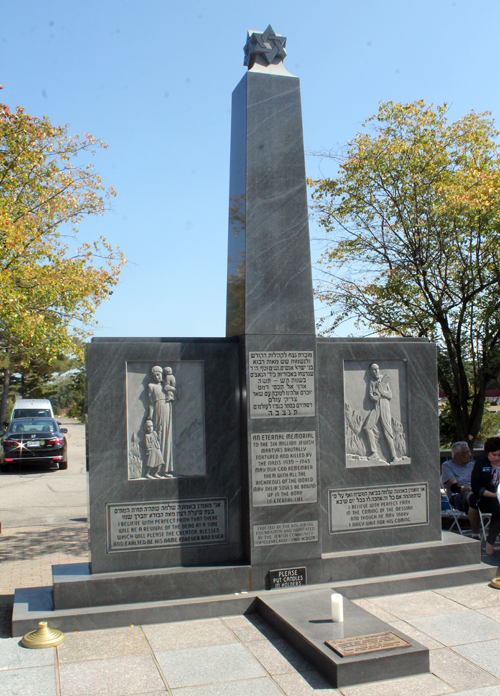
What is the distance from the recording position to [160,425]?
20.3 feet

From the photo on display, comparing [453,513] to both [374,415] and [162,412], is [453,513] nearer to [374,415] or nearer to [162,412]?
[374,415]

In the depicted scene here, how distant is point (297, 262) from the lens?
6500 millimetres

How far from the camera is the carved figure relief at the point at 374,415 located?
6.72 meters

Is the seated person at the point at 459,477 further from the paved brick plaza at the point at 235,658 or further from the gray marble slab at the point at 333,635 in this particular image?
the gray marble slab at the point at 333,635

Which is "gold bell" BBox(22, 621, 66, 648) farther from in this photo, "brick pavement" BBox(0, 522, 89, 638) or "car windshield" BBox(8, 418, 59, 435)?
"car windshield" BBox(8, 418, 59, 435)

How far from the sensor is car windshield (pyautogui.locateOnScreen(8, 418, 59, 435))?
20891 millimetres

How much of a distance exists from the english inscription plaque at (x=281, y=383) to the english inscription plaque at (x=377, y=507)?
102 cm

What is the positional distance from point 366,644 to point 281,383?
251 cm

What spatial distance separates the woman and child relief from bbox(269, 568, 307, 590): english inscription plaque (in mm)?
1381

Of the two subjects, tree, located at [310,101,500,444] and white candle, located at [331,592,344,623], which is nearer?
white candle, located at [331,592,344,623]

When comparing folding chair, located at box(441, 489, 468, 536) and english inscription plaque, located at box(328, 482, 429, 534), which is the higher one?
english inscription plaque, located at box(328, 482, 429, 534)

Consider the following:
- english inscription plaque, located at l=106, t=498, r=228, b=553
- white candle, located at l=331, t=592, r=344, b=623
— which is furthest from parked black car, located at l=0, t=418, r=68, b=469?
white candle, located at l=331, t=592, r=344, b=623

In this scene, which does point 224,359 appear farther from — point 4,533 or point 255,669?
point 4,533

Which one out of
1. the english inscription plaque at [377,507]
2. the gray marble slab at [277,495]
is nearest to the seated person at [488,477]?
the english inscription plaque at [377,507]
